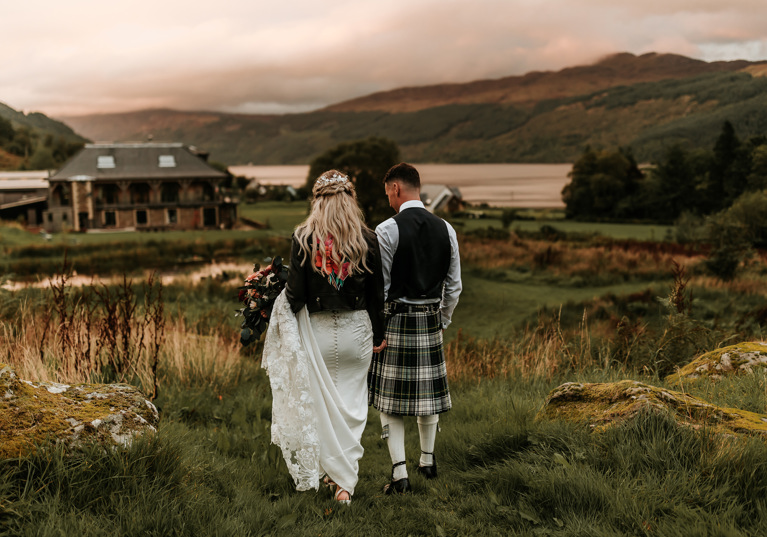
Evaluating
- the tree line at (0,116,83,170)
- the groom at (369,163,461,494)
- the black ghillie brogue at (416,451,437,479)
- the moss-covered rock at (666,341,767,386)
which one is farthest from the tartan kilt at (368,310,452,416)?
the tree line at (0,116,83,170)

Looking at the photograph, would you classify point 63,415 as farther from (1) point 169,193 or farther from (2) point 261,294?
(1) point 169,193

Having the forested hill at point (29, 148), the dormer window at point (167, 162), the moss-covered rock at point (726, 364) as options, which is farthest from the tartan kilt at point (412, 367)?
the forested hill at point (29, 148)

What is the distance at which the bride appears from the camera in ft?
13.8

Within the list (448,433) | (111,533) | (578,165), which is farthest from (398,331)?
(578,165)

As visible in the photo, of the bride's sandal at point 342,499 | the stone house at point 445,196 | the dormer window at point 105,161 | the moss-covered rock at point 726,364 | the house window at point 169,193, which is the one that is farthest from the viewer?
the stone house at point 445,196

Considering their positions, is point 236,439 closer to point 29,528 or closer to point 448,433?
point 448,433

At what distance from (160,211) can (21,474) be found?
196 ft

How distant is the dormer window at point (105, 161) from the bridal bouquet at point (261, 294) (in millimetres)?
61580

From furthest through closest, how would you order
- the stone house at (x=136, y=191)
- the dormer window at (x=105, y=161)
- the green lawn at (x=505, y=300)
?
the dormer window at (x=105, y=161) → the stone house at (x=136, y=191) → the green lawn at (x=505, y=300)

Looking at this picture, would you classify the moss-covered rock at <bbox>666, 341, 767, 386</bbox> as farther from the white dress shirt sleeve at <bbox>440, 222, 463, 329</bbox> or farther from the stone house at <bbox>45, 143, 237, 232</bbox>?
the stone house at <bbox>45, 143, 237, 232</bbox>

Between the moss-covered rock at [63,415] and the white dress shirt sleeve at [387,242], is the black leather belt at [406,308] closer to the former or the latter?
the white dress shirt sleeve at [387,242]

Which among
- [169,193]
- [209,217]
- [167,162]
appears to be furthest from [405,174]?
[167,162]

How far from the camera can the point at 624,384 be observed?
14.9ft

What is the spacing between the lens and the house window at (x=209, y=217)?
5956 centimetres
